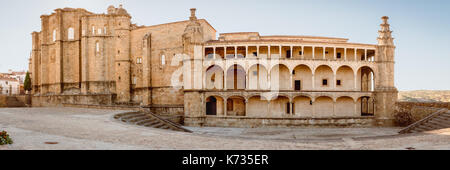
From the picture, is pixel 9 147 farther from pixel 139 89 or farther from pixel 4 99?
pixel 4 99

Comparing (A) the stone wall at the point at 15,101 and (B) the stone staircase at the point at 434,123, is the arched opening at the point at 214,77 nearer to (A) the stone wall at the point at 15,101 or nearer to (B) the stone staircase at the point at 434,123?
(B) the stone staircase at the point at 434,123

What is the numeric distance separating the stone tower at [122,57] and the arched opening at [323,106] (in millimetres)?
26776

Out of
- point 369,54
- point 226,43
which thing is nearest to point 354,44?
point 369,54

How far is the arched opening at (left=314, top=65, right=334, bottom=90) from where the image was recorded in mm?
31531

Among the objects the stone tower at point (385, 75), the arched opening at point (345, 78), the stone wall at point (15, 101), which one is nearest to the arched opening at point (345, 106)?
the arched opening at point (345, 78)

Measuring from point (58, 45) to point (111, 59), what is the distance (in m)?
10.1

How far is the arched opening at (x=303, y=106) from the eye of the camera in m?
31.3

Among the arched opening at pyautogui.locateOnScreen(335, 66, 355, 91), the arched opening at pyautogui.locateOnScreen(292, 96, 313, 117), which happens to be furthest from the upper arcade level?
the arched opening at pyautogui.locateOnScreen(292, 96, 313, 117)

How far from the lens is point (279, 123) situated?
28.5 meters

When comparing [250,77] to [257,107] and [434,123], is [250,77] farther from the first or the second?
[434,123]

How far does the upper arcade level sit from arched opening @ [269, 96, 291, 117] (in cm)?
508

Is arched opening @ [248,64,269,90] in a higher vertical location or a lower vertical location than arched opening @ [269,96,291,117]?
higher

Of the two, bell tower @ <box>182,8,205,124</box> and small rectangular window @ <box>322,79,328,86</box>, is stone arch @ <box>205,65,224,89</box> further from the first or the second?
small rectangular window @ <box>322,79,328,86</box>
